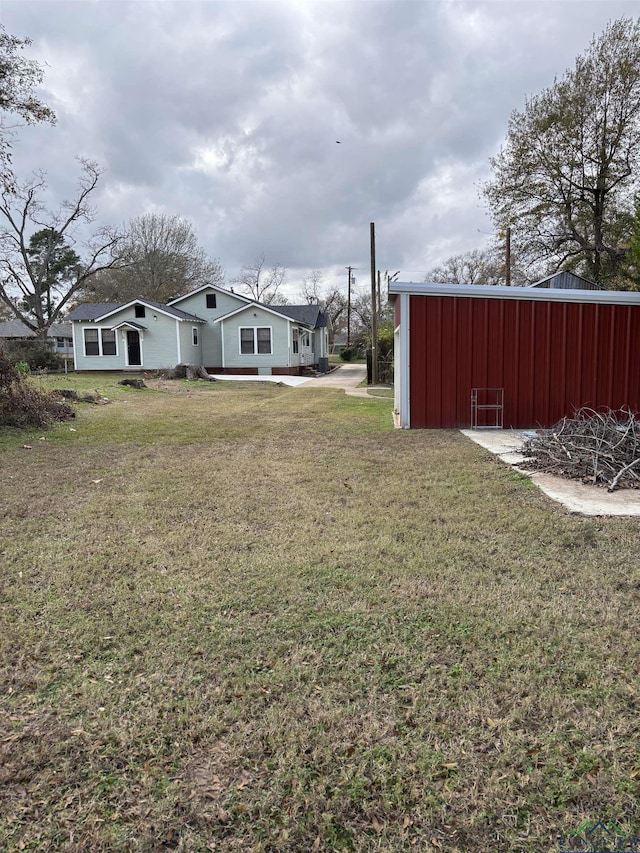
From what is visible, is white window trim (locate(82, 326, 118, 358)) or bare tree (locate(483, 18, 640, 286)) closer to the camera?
bare tree (locate(483, 18, 640, 286))

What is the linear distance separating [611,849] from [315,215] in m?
23.3

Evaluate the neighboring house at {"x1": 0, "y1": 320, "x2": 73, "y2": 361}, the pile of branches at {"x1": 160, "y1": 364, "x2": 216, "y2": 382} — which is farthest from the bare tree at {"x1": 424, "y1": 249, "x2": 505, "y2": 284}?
the neighboring house at {"x1": 0, "y1": 320, "x2": 73, "y2": 361}

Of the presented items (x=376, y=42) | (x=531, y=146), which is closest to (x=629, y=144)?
(x=531, y=146)

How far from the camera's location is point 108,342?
80.1ft

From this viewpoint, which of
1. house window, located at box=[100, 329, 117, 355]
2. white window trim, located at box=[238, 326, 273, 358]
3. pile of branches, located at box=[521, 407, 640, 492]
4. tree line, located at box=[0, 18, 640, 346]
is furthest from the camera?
white window trim, located at box=[238, 326, 273, 358]

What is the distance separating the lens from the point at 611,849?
1.40 m

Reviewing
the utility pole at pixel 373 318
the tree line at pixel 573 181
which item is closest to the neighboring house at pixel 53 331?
the tree line at pixel 573 181

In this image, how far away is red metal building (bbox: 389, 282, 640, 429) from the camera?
845 cm

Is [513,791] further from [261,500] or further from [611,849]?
[261,500]

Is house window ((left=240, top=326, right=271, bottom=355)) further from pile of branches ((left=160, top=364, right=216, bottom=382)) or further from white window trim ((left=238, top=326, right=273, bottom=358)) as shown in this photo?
pile of branches ((left=160, top=364, right=216, bottom=382))

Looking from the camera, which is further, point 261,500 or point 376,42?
point 376,42

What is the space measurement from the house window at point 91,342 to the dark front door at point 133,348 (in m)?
1.67

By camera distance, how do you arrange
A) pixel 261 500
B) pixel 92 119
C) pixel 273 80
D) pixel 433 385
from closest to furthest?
pixel 261 500, pixel 433 385, pixel 273 80, pixel 92 119

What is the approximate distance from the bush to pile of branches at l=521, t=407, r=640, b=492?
7.98m
